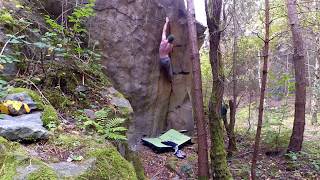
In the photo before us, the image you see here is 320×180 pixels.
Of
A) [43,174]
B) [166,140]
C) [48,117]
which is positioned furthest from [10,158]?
[166,140]

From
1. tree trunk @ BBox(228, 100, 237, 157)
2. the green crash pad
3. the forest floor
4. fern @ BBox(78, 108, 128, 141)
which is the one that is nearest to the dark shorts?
the green crash pad

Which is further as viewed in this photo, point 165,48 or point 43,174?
point 165,48

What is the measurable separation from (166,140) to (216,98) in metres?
2.98

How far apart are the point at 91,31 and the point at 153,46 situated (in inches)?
77.6

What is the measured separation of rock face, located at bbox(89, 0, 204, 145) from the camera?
800 cm

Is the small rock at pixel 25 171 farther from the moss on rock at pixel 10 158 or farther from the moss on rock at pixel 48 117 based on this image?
the moss on rock at pixel 48 117

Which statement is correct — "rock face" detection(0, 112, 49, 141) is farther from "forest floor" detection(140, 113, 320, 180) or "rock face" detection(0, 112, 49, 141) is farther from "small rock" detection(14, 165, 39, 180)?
"forest floor" detection(140, 113, 320, 180)

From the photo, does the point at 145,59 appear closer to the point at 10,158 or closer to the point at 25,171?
the point at 10,158

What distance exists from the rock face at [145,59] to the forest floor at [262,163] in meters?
0.96

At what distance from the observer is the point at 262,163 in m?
8.05

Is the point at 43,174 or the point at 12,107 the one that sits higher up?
the point at 12,107

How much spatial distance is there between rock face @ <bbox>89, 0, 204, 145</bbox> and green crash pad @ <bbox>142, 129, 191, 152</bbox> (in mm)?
336

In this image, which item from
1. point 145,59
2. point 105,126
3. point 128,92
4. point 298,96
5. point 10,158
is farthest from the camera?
point 145,59

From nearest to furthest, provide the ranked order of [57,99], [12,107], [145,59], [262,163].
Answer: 1. [12,107]
2. [57,99]
3. [262,163]
4. [145,59]
